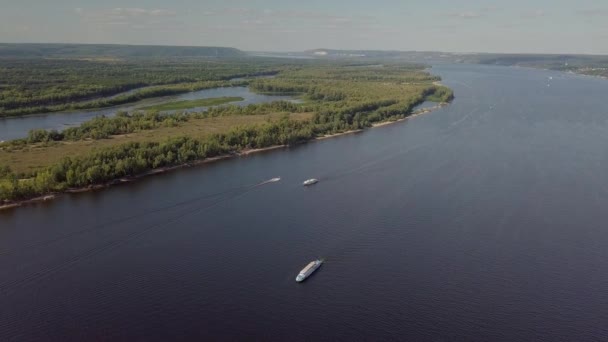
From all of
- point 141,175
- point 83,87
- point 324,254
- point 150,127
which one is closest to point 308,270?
point 324,254


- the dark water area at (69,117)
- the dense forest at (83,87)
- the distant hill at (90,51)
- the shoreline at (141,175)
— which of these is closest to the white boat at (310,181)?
the shoreline at (141,175)

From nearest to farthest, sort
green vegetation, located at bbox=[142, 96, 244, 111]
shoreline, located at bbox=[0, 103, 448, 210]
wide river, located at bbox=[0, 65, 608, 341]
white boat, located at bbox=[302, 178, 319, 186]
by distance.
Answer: wide river, located at bbox=[0, 65, 608, 341] → shoreline, located at bbox=[0, 103, 448, 210] → white boat, located at bbox=[302, 178, 319, 186] → green vegetation, located at bbox=[142, 96, 244, 111]

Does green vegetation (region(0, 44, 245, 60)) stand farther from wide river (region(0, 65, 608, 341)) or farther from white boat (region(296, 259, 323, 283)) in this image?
white boat (region(296, 259, 323, 283))

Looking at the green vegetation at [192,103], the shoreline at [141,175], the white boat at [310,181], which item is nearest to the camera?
the shoreline at [141,175]

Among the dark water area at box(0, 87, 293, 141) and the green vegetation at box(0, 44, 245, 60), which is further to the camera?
the green vegetation at box(0, 44, 245, 60)

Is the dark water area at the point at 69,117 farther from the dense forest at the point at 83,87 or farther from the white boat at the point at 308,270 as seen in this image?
the white boat at the point at 308,270

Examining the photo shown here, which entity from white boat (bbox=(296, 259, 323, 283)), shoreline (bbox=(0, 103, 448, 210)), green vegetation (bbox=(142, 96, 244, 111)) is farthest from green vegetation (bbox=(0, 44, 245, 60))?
white boat (bbox=(296, 259, 323, 283))

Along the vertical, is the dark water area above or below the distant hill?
below
